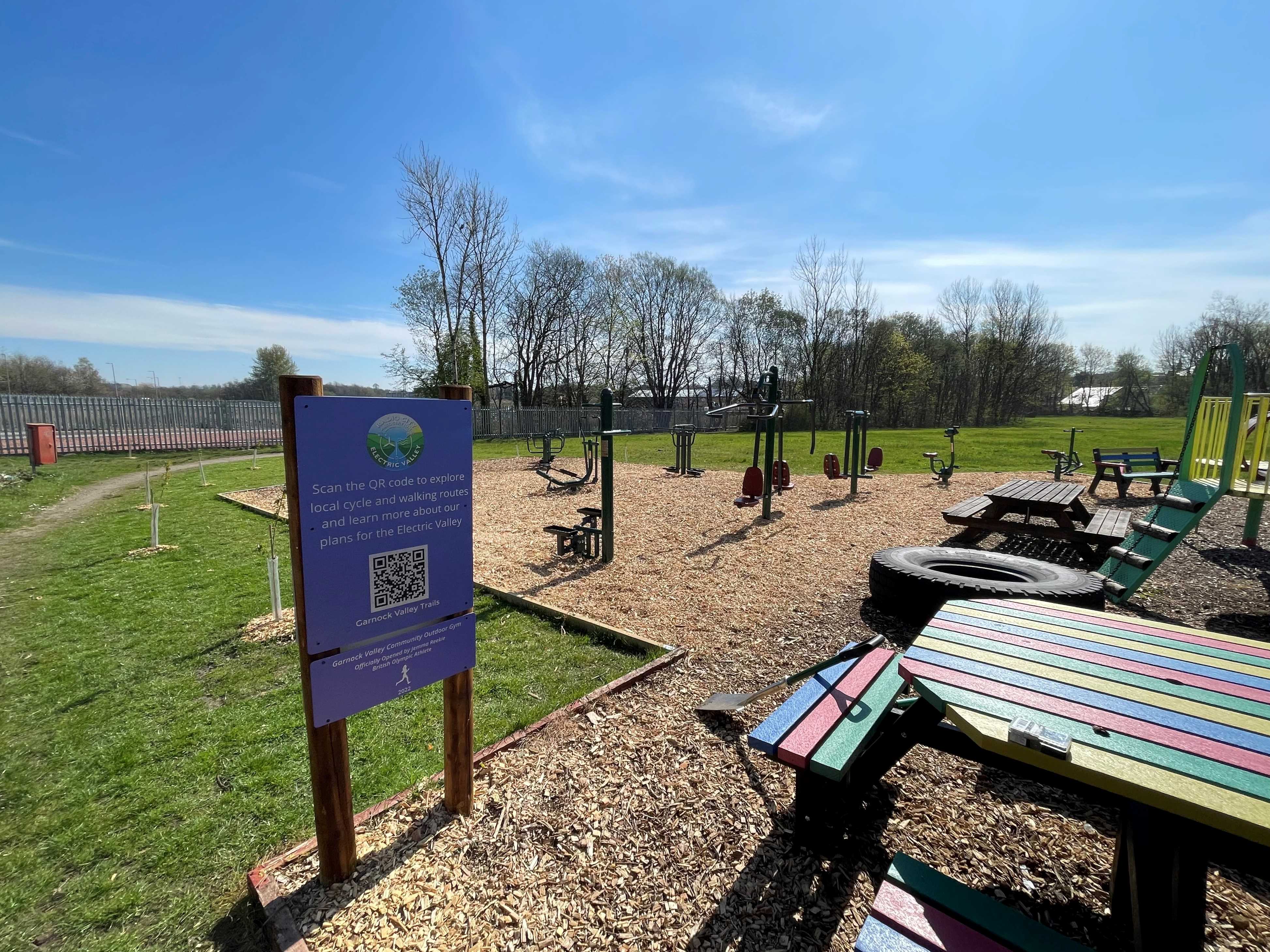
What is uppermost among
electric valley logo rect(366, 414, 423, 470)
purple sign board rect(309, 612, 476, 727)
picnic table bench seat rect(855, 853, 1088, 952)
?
electric valley logo rect(366, 414, 423, 470)

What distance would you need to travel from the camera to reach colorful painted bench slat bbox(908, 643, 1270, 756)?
1481 millimetres

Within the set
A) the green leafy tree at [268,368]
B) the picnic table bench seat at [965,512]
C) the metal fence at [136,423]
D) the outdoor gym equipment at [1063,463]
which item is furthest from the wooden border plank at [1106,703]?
the green leafy tree at [268,368]

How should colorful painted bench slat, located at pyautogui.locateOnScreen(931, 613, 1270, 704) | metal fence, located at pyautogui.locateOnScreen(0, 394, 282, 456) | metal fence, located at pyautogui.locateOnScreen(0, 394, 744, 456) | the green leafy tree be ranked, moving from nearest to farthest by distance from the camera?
1. colorful painted bench slat, located at pyautogui.locateOnScreen(931, 613, 1270, 704)
2. metal fence, located at pyautogui.locateOnScreen(0, 394, 282, 456)
3. metal fence, located at pyautogui.locateOnScreen(0, 394, 744, 456)
4. the green leafy tree

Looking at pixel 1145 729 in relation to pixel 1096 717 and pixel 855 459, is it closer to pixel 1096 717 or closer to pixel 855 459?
pixel 1096 717

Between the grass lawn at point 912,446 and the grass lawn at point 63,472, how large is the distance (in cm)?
1044

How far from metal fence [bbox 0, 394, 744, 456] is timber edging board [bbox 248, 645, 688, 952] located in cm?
1269

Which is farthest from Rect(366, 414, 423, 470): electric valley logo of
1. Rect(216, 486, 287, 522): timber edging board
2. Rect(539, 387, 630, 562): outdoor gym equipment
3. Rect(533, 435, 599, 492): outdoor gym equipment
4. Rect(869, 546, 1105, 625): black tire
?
Rect(533, 435, 599, 492): outdoor gym equipment

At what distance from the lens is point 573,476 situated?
43.5 ft

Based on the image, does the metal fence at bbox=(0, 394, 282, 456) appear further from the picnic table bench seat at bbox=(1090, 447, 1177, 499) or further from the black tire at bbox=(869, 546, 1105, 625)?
the picnic table bench seat at bbox=(1090, 447, 1177, 499)

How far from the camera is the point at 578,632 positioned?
190 inches

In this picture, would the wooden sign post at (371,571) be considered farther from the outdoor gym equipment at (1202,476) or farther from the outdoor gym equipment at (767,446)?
the outdoor gym equipment at (767,446)

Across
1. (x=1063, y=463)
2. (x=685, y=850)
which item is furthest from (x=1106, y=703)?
(x=1063, y=463)

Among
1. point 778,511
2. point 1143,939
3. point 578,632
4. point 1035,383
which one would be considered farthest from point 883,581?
point 1035,383

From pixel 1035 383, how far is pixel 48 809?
221ft
